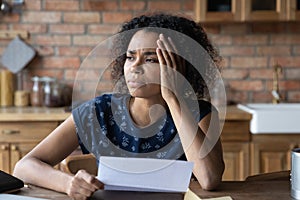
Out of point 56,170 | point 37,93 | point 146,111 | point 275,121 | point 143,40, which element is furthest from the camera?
point 37,93

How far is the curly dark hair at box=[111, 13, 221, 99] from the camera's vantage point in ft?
5.10

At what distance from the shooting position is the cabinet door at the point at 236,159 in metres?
2.84

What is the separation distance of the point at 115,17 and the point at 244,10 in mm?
837

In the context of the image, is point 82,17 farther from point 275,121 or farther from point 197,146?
point 197,146

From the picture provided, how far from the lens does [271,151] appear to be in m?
2.83

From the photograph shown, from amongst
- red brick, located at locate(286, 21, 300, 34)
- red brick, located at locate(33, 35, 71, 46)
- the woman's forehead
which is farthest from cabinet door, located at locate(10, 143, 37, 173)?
red brick, located at locate(286, 21, 300, 34)

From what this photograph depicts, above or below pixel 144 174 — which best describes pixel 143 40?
above

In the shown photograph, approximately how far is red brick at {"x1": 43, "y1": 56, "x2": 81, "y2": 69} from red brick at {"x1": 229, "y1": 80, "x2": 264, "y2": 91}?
104 centimetres

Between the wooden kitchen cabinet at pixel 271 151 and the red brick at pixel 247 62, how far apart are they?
2.17ft

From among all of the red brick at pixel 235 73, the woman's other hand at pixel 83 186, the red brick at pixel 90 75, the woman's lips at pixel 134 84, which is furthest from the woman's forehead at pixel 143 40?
the red brick at pixel 235 73

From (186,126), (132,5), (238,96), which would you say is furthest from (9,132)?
(186,126)

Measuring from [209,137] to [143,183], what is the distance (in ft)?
1.10

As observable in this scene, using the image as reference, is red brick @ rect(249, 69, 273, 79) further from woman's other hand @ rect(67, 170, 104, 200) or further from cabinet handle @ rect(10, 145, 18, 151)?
woman's other hand @ rect(67, 170, 104, 200)

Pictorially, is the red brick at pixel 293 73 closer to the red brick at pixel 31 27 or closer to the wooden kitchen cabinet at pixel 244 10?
the wooden kitchen cabinet at pixel 244 10
